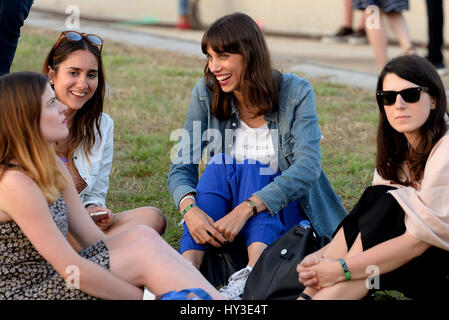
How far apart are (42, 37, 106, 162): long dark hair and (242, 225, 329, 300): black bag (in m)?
1.03

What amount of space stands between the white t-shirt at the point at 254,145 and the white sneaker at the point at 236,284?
656mm

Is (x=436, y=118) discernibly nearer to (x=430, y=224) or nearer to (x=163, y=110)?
(x=430, y=224)

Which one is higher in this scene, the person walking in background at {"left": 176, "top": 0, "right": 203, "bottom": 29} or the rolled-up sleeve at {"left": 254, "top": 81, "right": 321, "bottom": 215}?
the person walking in background at {"left": 176, "top": 0, "right": 203, "bottom": 29}

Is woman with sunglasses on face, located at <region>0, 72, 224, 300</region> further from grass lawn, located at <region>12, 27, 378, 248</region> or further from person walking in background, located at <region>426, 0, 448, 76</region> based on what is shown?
person walking in background, located at <region>426, 0, 448, 76</region>

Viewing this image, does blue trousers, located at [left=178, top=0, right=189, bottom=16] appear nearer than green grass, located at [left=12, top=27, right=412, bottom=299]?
No

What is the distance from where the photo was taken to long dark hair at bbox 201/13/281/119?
136 inches

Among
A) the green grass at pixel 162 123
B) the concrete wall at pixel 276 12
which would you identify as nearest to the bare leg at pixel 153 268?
the green grass at pixel 162 123

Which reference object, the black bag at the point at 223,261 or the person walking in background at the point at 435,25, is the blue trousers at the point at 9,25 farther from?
the person walking in background at the point at 435,25

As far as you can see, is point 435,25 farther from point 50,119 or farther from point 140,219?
point 50,119

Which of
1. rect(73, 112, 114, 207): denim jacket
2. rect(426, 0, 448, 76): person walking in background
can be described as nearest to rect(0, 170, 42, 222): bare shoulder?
rect(73, 112, 114, 207): denim jacket

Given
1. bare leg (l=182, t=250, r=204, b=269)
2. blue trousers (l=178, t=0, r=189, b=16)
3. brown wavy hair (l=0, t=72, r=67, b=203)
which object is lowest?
bare leg (l=182, t=250, r=204, b=269)

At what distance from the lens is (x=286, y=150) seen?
3592 mm

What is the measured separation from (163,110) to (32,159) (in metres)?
3.60

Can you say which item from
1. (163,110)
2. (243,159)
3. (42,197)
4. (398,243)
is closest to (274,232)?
(243,159)
